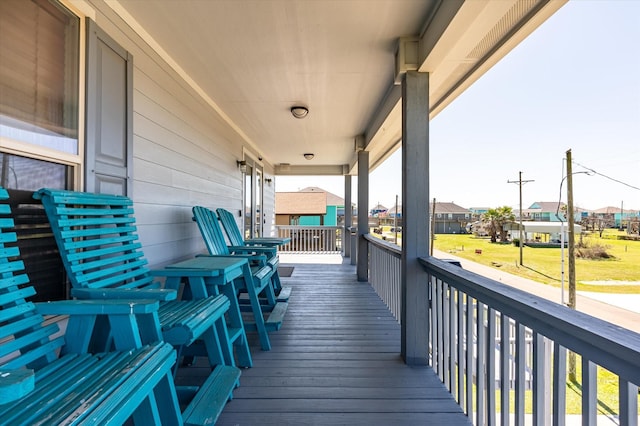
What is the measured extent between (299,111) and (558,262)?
303cm

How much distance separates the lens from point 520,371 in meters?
1.31

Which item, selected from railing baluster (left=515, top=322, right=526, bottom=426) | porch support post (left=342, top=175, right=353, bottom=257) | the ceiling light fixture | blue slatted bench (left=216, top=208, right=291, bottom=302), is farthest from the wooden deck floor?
porch support post (left=342, top=175, right=353, bottom=257)

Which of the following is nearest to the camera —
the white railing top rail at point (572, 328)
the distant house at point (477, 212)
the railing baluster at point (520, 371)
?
the white railing top rail at point (572, 328)

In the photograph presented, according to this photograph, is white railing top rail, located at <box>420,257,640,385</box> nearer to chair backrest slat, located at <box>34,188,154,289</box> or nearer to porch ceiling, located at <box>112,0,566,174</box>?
porch ceiling, located at <box>112,0,566,174</box>

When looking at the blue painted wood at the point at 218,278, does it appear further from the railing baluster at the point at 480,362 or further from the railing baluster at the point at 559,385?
the railing baluster at the point at 559,385

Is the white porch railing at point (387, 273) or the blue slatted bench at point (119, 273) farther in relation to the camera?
the white porch railing at point (387, 273)

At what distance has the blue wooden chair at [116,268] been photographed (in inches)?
57.6

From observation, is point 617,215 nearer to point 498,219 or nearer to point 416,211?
point 416,211

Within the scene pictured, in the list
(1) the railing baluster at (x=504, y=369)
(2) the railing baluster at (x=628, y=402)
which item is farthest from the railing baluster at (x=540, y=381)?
(2) the railing baluster at (x=628, y=402)

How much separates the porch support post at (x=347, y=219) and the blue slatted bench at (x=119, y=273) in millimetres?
6174

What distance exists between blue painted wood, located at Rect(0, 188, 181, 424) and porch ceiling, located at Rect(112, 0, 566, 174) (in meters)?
1.59

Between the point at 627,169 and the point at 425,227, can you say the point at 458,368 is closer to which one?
the point at 425,227

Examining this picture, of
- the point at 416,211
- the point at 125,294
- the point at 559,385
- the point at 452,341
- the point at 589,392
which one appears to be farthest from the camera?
the point at 416,211

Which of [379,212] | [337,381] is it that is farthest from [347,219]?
[379,212]
